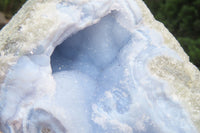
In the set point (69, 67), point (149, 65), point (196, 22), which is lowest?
point (196, 22)

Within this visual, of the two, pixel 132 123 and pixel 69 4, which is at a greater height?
pixel 69 4

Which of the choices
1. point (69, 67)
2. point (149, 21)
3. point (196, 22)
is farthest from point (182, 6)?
point (69, 67)

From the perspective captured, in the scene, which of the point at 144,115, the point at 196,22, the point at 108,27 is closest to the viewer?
the point at 144,115

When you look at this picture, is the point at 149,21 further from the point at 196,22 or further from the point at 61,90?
the point at 196,22

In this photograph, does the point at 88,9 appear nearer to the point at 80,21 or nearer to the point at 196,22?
the point at 80,21

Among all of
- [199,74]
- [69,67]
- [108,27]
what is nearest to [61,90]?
[69,67]

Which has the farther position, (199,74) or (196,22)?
(196,22)

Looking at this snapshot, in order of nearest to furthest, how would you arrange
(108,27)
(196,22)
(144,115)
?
(144,115), (108,27), (196,22)
